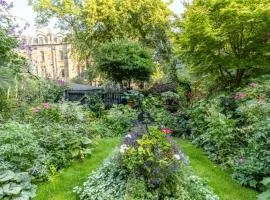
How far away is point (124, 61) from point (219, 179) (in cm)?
739

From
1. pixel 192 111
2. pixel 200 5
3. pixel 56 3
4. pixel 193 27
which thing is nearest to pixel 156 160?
pixel 192 111

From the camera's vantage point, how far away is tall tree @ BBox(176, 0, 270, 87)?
305 inches

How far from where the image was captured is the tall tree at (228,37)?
7746mm

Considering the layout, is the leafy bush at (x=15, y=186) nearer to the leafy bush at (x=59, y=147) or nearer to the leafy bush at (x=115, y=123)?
the leafy bush at (x=59, y=147)

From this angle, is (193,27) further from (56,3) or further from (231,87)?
(56,3)

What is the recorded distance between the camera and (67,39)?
17.6 m

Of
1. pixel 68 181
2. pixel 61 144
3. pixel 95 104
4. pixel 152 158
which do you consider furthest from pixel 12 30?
pixel 152 158

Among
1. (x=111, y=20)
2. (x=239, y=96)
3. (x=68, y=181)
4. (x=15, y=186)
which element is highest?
(x=111, y=20)

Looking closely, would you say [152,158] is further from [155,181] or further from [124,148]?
[124,148]

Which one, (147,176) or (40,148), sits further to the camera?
(40,148)

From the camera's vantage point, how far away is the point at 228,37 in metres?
8.35

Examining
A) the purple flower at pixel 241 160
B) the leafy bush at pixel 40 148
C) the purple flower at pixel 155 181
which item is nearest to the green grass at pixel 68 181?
the leafy bush at pixel 40 148

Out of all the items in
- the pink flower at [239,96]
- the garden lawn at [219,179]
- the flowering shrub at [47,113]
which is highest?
the pink flower at [239,96]

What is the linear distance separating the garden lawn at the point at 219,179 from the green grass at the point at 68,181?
177 centimetres
